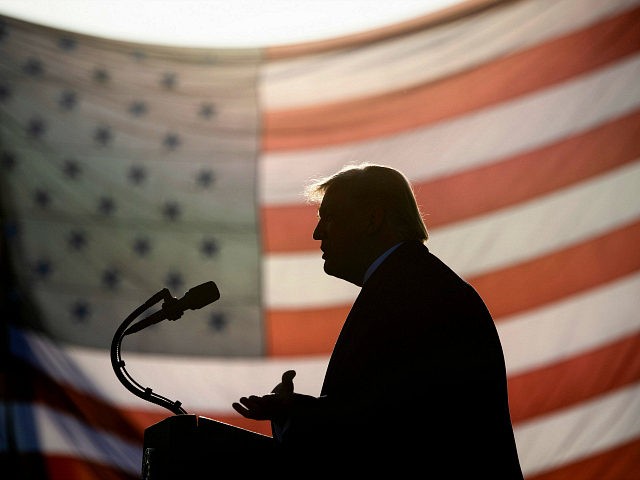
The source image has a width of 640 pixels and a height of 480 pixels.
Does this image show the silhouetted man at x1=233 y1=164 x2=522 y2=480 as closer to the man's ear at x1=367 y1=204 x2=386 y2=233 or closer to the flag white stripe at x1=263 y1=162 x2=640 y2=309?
the man's ear at x1=367 y1=204 x2=386 y2=233

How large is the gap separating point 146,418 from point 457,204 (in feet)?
5.83

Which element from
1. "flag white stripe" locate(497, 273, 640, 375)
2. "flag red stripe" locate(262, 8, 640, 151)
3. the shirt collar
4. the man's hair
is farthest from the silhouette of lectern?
"flag red stripe" locate(262, 8, 640, 151)

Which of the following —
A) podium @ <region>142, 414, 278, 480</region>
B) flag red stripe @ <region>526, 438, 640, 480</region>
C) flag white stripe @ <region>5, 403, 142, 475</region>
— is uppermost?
flag white stripe @ <region>5, 403, 142, 475</region>

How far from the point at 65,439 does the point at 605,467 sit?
93.5 inches

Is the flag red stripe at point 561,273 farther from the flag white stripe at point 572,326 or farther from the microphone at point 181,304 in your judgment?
the microphone at point 181,304

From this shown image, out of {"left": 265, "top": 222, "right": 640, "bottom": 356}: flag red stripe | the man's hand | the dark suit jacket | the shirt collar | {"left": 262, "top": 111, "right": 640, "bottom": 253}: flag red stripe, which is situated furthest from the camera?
{"left": 262, "top": 111, "right": 640, "bottom": 253}: flag red stripe

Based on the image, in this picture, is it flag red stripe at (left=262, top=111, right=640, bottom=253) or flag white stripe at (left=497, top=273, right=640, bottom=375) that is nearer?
flag white stripe at (left=497, top=273, right=640, bottom=375)

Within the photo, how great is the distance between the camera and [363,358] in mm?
1656

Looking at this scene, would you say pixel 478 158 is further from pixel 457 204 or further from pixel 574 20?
pixel 574 20

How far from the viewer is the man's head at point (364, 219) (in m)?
1.98

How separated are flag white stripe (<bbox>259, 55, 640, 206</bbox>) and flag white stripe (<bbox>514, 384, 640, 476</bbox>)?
123 centimetres

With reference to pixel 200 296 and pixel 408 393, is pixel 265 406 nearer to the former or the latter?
pixel 408 393

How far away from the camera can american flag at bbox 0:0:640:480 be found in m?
3.92

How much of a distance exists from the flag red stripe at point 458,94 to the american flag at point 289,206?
1cm
